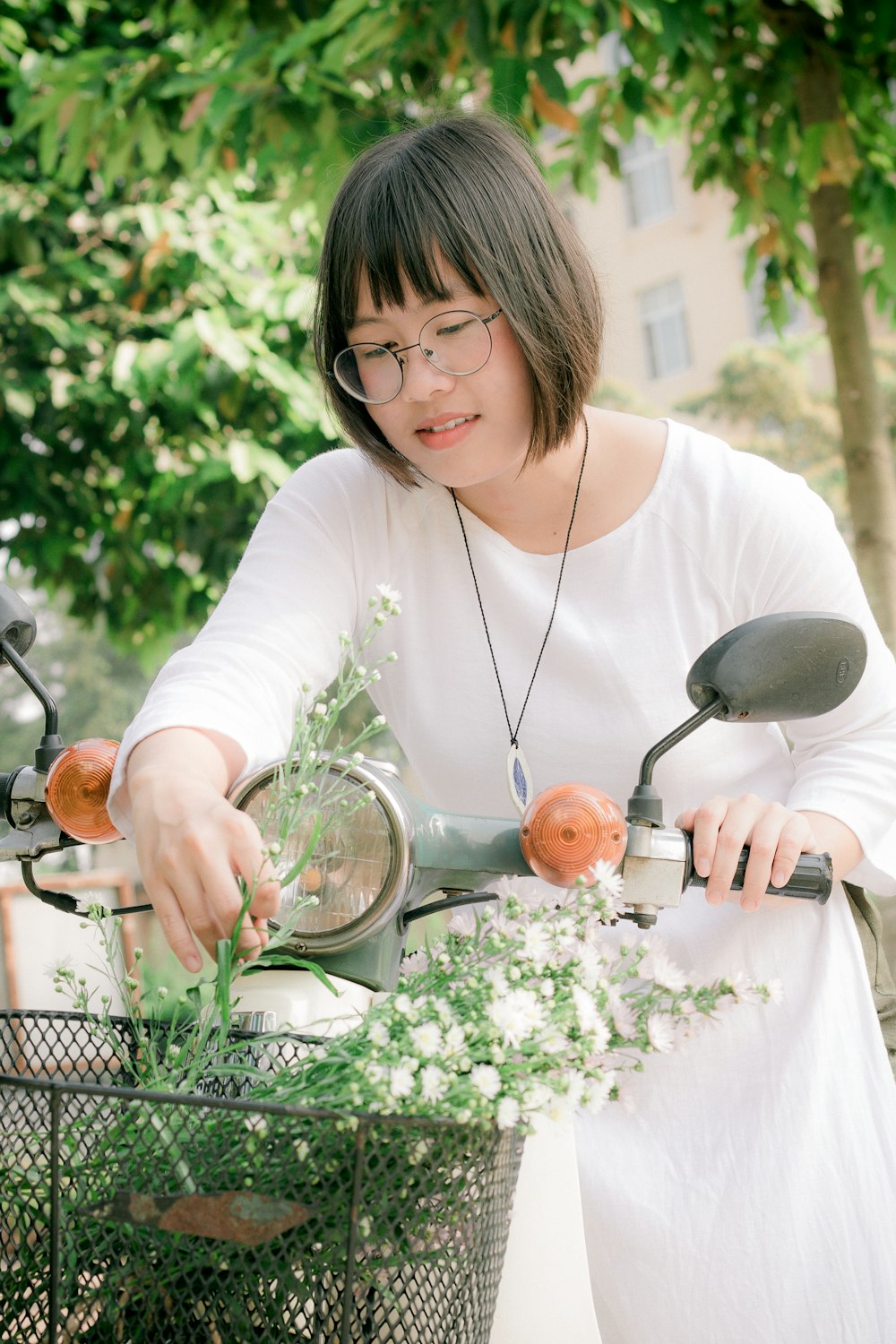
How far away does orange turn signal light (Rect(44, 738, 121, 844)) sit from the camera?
1168 mm

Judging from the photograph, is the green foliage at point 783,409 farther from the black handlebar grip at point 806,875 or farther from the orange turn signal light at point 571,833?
the orange turn signal light at point 571,833

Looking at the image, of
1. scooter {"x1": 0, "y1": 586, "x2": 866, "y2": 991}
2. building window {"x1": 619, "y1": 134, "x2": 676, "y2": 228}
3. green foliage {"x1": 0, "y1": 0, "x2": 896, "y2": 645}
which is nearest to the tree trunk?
green foliage {"x1": 0, "y1": 0, "x2": 896, "y2": 645}

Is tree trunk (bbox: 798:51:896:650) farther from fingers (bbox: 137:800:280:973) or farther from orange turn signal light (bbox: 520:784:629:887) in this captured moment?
fingers (bbox: 137:800:280:973)

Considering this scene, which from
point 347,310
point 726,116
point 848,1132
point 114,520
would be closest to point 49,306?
point 114,520

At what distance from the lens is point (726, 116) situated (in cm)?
390

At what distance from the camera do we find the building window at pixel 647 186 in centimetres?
2462

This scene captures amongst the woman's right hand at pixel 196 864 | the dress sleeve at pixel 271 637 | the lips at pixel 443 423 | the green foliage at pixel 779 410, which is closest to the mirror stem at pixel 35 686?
the dress sleeve at pixel 271 637

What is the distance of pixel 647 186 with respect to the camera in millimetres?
25109

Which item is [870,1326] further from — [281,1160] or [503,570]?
[503,570]

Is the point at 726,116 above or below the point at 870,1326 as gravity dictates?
above

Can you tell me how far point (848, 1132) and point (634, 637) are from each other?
0.57 meters

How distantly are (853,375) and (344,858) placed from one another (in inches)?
112

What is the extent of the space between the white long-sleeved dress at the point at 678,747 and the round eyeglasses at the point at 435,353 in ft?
0.62

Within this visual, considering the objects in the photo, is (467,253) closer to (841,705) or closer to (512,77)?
(841,705)
